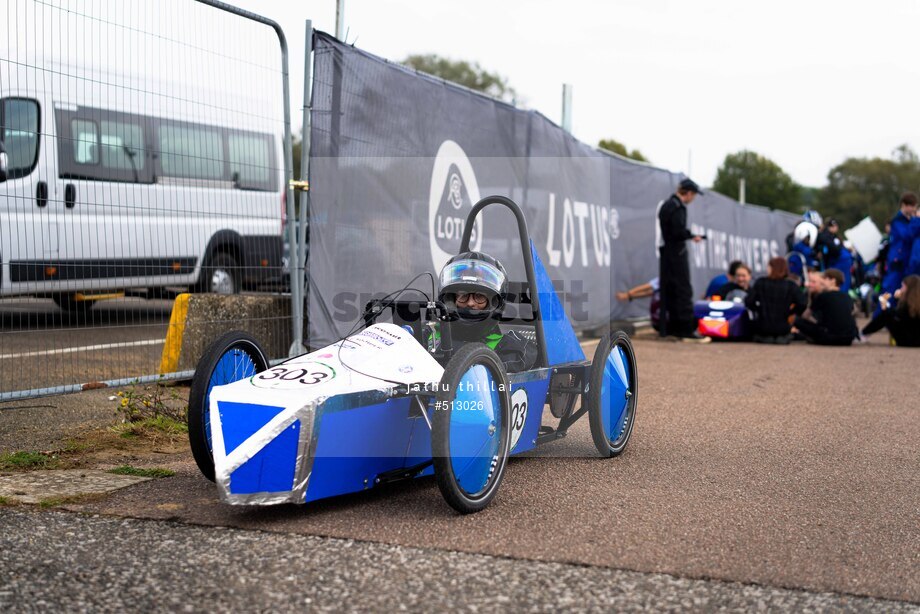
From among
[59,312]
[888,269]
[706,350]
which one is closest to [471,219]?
[59,312]

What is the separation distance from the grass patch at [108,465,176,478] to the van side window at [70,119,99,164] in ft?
7.82

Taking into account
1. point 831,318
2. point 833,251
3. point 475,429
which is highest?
point 833,251

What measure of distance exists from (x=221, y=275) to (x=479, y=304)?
2953mm

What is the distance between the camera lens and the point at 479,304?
5355 mm

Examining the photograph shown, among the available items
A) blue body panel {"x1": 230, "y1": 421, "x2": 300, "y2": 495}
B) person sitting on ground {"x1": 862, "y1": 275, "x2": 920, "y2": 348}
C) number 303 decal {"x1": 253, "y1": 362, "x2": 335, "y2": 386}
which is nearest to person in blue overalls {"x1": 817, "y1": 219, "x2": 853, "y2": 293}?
person sitting on ground {"x1": 862, "y1": 275, "x2": 920, "y2": 348}

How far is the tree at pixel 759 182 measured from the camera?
309ft

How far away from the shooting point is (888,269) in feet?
49.0

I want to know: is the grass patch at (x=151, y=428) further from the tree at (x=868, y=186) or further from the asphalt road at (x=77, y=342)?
the tree at (x=868, y=186)

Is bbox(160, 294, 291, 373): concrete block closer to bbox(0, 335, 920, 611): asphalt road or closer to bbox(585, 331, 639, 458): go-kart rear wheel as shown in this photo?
bbox(0, 335, 920, 611): asphalt road

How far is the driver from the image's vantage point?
5.28 m

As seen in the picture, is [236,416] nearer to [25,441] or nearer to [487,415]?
[487,415]

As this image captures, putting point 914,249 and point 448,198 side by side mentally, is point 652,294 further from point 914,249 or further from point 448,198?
point 448,198

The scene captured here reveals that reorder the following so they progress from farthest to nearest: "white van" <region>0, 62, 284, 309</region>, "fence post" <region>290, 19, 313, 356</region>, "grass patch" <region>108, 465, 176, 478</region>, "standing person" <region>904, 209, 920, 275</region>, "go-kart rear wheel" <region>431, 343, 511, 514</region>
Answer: "standing person" <region>904, 209, 920, 275</region>
"fence post" <region>290, 19, 313, 356</region>
"white van" <region>0, 62, 284, 309</region>
"grass patch" <region>108, 465, 176, 478</region>
"go-kart rear wheel" <region>431, 343, 511, 514</region>

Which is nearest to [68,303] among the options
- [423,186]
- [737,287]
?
[423,186]
